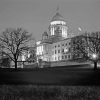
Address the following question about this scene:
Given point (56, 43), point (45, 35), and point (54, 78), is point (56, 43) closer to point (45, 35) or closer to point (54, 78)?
point (45, 35)

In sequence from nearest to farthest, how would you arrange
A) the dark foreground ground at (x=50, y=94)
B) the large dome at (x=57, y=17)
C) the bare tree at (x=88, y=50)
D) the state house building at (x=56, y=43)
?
1. the dark foreground ground at (x=50, y=94)
2. the bare tree at (x=88, y=50)
3. the state house building at (x=56, y=43)
4. the large dome at (x=57, y=17)

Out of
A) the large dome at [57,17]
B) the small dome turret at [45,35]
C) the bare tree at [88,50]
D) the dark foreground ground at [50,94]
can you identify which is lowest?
the dark foreground ground at [50,94]

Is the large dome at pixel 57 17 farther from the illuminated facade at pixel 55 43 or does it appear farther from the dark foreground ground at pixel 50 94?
the dark foreground ground at pixel 50 94

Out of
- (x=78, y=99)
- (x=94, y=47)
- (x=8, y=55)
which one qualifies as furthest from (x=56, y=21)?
(x=78, y=99)

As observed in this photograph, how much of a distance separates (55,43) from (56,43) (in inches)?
42.5

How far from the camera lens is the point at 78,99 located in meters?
7.59

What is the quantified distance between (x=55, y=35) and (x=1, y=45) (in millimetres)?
90180

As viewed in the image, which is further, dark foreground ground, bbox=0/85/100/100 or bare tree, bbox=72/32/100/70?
bare tree, bbox=72/32/100/70

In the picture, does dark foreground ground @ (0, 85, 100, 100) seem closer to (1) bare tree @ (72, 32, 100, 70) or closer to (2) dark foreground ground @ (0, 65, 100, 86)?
(2) dark foreground ground @ (0, 65, 100, 86)

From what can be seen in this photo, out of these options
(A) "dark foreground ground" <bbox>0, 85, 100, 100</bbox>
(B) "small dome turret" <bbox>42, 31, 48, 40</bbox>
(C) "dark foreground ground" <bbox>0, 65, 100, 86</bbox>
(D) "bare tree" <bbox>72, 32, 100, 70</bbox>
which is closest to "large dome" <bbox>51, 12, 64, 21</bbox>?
(B) "small dome turret" <bbox>42, 31, 48, 40</bbox>

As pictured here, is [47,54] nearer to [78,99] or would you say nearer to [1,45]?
[1,45]

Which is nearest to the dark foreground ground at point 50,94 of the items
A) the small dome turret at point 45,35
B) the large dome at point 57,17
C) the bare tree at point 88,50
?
the bare tree at point 88,50

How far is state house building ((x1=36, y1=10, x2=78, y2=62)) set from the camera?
12412cm

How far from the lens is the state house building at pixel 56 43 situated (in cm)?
12412
